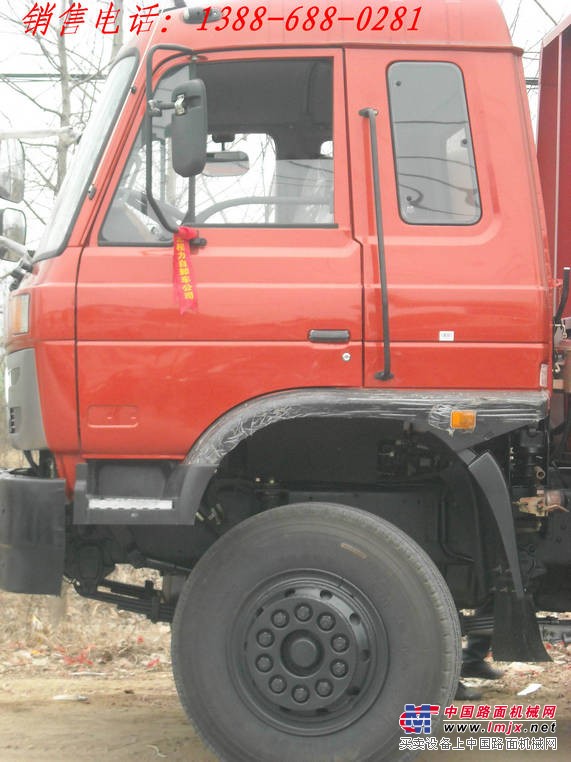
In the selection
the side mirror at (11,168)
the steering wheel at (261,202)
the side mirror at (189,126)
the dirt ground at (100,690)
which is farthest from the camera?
the dirt ground at (100,690)

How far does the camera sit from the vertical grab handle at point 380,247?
4.07 metres

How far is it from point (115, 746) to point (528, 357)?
2.79 metres

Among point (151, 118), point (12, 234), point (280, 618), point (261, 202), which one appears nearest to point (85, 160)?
point (151, 118)

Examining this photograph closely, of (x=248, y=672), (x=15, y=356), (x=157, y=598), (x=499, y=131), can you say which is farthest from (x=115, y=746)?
(x=499, y=131)

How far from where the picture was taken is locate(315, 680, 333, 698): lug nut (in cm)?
405

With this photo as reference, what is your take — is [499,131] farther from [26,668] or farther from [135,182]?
[26,668]

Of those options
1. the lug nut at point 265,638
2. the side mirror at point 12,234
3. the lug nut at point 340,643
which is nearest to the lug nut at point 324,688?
the lug nut at point 340,643

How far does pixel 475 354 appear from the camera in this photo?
162 inches

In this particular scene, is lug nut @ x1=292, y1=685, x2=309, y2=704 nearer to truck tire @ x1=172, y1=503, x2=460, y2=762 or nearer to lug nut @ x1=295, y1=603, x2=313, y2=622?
truck tire @ x1=172, y1=503, x2=460, y2=762

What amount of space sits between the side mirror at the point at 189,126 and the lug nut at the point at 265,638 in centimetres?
188

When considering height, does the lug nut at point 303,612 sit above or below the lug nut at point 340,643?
above

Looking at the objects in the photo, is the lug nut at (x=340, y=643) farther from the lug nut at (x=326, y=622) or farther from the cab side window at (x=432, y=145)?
the cab side window at (x=432, y=145)

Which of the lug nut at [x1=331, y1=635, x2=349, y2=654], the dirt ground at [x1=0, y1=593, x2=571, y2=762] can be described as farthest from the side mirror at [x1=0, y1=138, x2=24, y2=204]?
the dirt ground at [x1=0, y1=593, x2=571, y2=762]

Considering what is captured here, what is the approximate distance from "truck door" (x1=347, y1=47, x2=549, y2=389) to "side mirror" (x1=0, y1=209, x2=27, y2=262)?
1583 millimetres
